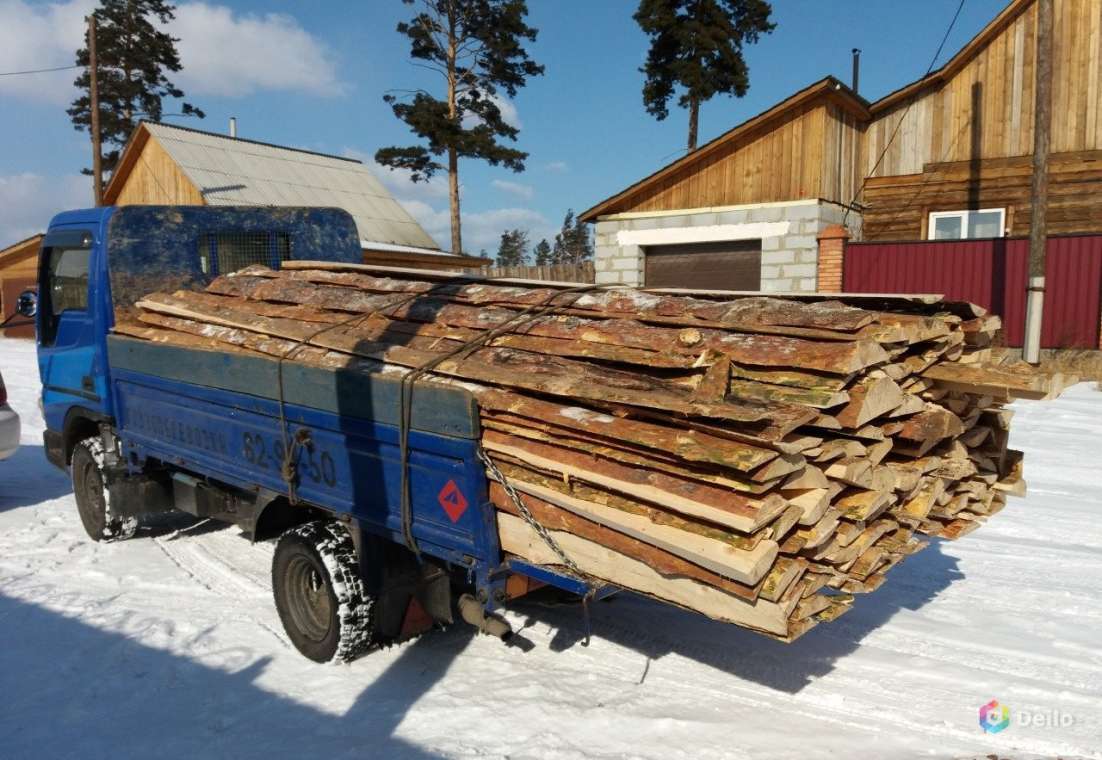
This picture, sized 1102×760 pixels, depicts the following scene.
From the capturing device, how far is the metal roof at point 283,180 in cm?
2426

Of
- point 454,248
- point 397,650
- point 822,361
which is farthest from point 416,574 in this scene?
point 454,248

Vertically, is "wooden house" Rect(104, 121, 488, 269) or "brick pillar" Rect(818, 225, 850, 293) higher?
"wooden house" Rect(104, 121, 488, 269)

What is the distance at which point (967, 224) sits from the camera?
17.0 meters

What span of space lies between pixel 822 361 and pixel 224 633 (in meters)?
3.97

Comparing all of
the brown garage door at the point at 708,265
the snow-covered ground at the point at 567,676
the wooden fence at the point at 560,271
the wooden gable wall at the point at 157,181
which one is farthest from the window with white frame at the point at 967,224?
the wooden gable wall at the point at 157,181

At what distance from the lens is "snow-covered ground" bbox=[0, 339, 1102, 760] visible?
3.85 m

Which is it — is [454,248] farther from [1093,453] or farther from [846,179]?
[1093,453]

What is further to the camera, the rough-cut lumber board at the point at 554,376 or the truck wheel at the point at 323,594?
the truck wheel at the point at 323,594

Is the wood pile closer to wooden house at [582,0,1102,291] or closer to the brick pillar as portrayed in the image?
the brick pillar

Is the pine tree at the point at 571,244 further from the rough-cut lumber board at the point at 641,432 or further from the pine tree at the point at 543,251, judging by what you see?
the rough-cut lumber board at the point at 641,432

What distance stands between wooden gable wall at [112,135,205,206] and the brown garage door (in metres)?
13.6

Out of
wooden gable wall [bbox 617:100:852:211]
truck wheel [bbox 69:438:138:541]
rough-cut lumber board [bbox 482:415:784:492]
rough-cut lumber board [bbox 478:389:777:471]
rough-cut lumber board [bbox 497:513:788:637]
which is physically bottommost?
truck wheel [bbox 69:438:138:541]

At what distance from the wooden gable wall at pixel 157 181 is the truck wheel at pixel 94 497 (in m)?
18.1

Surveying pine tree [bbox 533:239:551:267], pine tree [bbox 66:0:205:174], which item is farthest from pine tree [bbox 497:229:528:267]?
pine tree [bbox 66:0:205:174]
